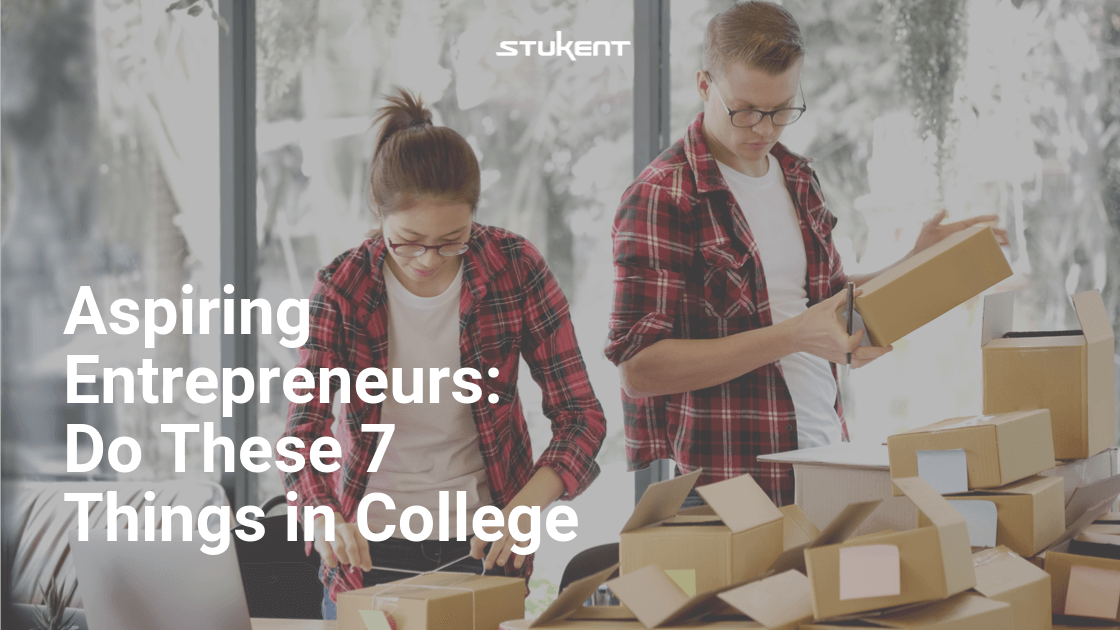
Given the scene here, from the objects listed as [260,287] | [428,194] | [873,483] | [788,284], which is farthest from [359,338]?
[260,287]

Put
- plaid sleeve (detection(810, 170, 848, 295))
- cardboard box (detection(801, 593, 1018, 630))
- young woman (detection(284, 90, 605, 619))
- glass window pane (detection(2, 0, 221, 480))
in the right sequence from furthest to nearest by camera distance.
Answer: glass window pane (detection(2, 0, 221, 480)) < plaid sleeve (detection(810, 170, 848, 295)) < young woman (detection(284, 90, 605, 619)) < cardboard box (detection(801, 593, 1018, 630))

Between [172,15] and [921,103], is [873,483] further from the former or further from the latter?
[172,15]

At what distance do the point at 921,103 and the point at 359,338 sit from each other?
6.27ft

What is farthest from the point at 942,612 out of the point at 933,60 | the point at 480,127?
the point at 480,127

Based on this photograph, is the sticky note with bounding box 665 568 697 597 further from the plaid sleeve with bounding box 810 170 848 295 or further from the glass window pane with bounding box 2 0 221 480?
the glass window pane with bounding box 2 0 221 480

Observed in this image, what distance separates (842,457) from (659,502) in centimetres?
37

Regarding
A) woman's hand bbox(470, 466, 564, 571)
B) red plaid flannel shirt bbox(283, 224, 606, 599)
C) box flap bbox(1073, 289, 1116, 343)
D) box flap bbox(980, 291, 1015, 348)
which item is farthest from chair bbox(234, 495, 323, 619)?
box flap bbox(1073, 289, 1116, 343)

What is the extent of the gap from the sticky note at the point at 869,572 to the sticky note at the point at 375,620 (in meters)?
0.60

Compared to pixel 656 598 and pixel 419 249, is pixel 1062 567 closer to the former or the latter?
pixel 656 598

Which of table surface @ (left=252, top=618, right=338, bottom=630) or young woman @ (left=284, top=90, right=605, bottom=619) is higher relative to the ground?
young woman @ (left=284, top=90, right=605, bottom=619)

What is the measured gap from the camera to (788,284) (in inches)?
65.4

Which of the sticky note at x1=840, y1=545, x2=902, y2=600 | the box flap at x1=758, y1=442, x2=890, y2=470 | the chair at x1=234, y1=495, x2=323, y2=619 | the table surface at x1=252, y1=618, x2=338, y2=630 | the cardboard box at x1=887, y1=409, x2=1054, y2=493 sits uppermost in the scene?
the cardboard box at x1=887, y1=409, x2=1054, y2=493

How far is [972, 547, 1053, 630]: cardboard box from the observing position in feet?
3.26

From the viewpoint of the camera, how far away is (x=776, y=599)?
961 mm
